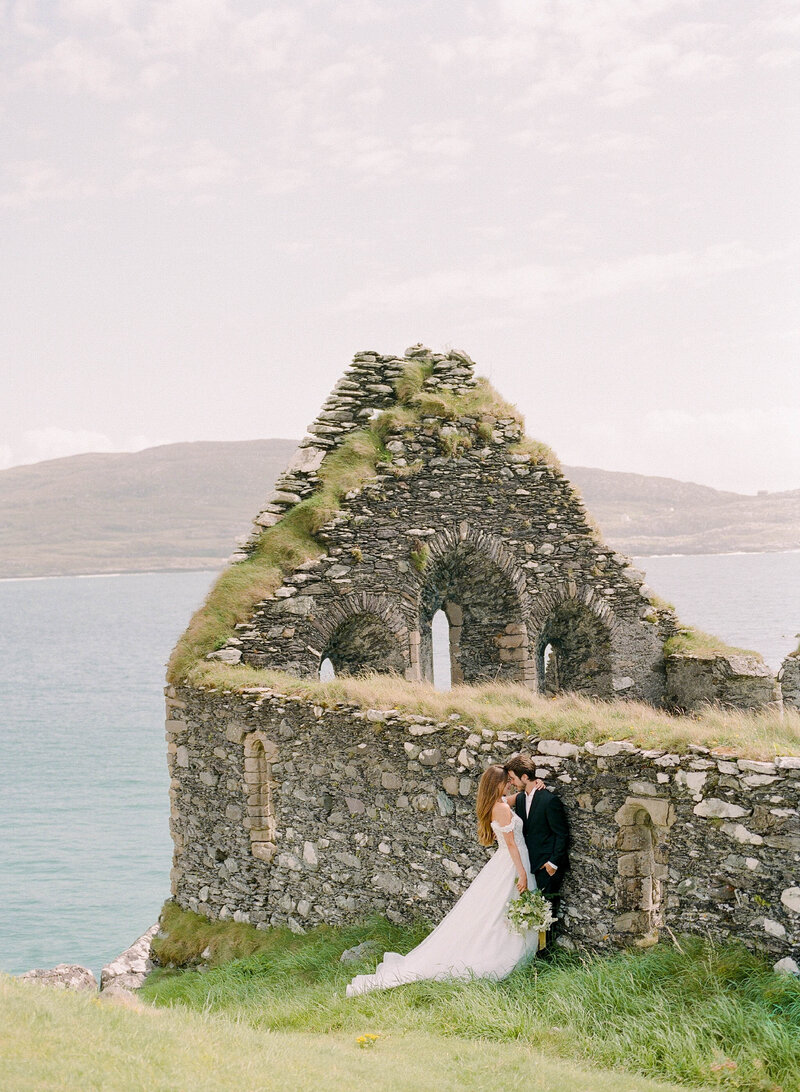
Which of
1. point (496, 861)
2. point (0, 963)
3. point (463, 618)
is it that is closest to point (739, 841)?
point (496, 861)

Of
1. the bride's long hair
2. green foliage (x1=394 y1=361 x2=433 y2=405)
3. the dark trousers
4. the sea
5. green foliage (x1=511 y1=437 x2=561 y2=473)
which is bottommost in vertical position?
the sea

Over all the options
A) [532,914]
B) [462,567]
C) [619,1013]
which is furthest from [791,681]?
[619,1013]

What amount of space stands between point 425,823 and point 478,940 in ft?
6.10

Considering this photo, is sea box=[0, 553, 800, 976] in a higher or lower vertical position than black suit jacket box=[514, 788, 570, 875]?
lower

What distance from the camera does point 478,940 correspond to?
10.4 meters

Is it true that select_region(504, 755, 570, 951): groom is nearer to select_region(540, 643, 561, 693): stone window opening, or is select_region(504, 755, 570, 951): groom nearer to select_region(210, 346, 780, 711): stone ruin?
select_region(210, 346, 780, 711): stone ruin

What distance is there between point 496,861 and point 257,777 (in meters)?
5.30

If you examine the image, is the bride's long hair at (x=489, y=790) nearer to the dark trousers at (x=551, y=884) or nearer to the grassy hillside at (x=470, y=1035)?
the dark trousers at (x=551, y=884)

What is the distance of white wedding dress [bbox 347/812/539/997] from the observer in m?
10.3

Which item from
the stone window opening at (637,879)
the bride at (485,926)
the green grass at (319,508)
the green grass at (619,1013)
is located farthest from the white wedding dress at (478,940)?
the green grass at (319,508)

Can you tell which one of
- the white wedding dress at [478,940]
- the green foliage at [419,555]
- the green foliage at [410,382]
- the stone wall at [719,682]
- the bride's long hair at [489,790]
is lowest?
the white wedding dress at [478,940]

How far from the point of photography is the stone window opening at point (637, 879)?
9734 mm

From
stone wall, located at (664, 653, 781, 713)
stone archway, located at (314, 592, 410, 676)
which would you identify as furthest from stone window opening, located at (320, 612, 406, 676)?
stone wall, located at (664, 653, 781, 713)

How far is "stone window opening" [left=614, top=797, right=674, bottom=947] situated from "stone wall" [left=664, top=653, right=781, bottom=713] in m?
9.44
